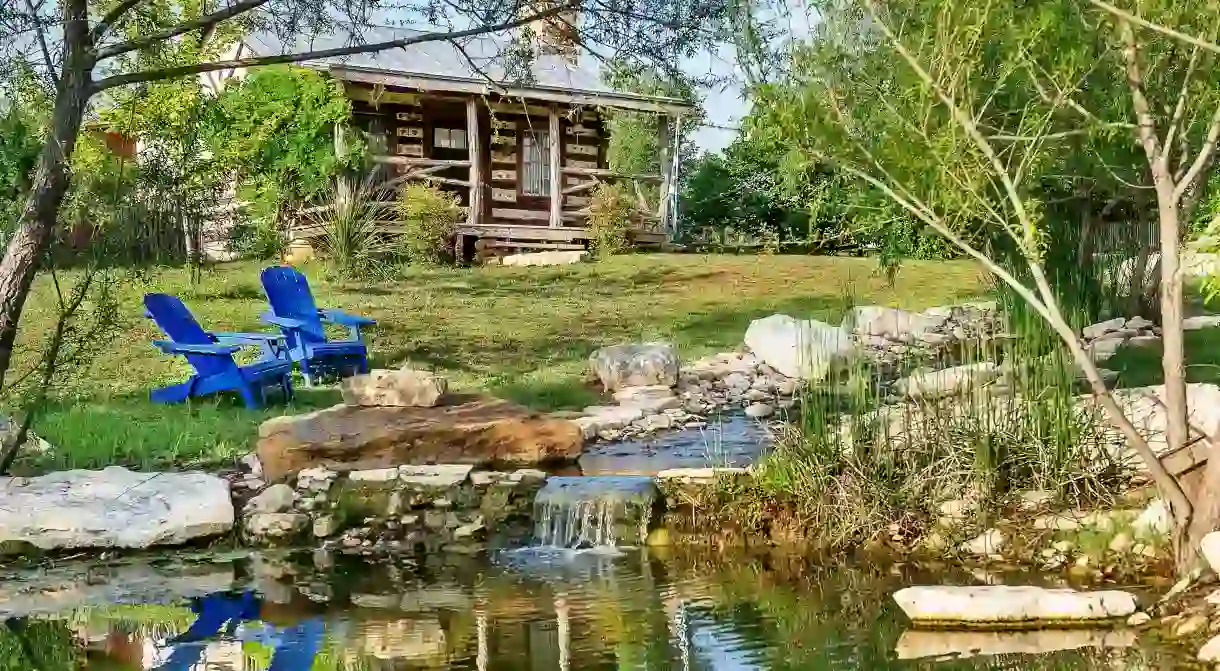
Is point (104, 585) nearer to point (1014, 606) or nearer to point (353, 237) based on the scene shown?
point (1014, 606)

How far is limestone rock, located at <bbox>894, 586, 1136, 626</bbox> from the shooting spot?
5.05 meters

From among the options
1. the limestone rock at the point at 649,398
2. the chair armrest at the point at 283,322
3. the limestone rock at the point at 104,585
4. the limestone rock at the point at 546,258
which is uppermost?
the limestone rock at the point at 546,258

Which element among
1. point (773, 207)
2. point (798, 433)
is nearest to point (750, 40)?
point (798, 433)

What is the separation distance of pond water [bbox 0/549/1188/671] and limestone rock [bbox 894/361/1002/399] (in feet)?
3.89

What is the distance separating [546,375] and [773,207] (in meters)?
14.6

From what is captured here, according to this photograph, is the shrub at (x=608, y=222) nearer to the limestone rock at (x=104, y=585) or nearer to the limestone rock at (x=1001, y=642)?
the limestone rock at (x=104, y=585)

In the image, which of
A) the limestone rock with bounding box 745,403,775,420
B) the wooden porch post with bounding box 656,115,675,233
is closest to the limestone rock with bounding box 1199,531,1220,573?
the limestone rock with bounding box 745,403,775,420

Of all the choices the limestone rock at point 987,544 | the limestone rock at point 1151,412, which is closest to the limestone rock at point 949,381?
the limestone rock at point 1151,412

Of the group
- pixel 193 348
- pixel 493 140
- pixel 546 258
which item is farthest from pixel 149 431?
pixel 493 140

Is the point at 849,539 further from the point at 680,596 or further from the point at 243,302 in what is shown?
the point at 243,302

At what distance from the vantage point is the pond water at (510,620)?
4.84 meters

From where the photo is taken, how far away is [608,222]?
1973 cm

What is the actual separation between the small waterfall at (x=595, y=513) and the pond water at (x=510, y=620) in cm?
16

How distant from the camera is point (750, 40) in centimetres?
662
